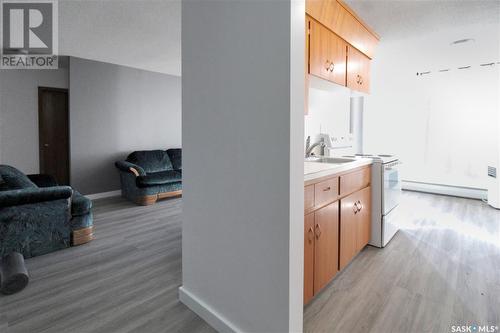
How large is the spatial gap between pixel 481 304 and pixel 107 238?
3.36m

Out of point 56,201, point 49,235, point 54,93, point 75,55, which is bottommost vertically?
point 49,235

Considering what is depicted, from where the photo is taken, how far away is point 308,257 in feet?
5.49

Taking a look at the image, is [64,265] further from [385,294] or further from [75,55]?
[75,55]

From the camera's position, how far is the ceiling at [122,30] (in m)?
2.78

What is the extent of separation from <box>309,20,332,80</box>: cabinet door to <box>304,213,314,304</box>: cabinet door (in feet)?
3.64

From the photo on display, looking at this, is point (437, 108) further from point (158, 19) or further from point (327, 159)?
point (158, 19)

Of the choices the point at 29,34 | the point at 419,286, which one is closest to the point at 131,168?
the point at 29,34

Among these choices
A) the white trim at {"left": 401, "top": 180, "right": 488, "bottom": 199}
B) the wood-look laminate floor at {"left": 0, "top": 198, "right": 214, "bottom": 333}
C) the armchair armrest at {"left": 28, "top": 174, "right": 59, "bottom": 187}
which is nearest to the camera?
the wood-look laminate floor at {"left": 0, "top": 198, "right": 214, "bottom": 333}

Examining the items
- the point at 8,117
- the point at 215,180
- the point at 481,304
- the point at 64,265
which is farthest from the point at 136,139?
the point at 481,304

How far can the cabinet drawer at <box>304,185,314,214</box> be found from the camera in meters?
1.63

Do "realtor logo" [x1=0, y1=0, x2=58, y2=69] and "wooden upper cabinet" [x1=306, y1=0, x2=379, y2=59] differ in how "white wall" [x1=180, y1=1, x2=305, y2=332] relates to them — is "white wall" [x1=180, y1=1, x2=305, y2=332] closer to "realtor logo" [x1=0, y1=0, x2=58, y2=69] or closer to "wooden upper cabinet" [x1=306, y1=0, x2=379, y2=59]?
"wooden upper cabinet" [x1=306, y1=0, x2=379, y2=59]

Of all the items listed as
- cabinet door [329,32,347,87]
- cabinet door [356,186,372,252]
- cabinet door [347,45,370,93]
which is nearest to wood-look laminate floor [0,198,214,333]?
cabinet door [356,186,372,252]

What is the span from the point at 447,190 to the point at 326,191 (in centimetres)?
435

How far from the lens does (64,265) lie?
7.96ft
